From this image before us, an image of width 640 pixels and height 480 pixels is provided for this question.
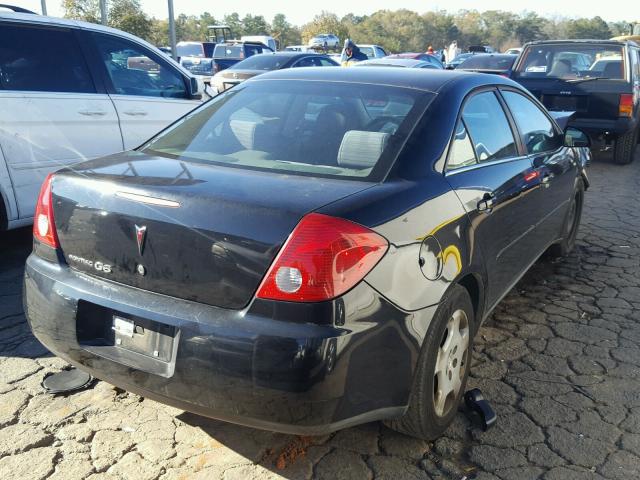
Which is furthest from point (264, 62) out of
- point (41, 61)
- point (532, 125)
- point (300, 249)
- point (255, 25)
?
point (255, 25)

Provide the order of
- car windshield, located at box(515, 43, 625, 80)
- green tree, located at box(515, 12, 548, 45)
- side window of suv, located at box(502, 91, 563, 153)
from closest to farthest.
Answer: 1. side window of suv, located at box(502, 91, 563, 153)
2. car windshield, located at box(515, 43, 625, 80)
3. green tree, located at box(515, 12, 548, 45)

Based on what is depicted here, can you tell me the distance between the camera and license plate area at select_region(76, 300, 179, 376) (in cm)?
229

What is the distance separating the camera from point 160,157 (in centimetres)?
298

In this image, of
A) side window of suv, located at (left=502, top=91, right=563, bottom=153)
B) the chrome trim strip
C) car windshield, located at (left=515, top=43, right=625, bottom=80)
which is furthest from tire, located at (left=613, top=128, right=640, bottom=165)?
the chrome trim strip

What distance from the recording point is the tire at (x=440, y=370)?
2.51m

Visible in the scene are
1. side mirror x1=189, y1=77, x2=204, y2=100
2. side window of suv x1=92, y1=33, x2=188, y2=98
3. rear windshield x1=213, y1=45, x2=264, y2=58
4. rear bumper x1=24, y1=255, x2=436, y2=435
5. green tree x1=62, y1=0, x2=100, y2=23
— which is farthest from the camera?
green tree x1=62, y1=0, x2=100, y2=23

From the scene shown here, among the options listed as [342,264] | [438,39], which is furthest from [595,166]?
[438,39]

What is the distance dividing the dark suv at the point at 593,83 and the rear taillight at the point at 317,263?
822 centimetres

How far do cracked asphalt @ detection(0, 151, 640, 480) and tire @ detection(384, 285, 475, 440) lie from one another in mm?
134

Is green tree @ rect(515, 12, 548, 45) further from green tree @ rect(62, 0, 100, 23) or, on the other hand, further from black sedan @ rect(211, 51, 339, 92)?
black sedan @ rect(211, 51, 339, 92)

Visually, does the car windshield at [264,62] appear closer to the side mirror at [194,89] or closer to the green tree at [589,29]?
the side mirror at [194,89]

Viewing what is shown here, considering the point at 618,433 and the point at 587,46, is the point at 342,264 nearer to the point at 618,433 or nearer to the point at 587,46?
the point at 618,433

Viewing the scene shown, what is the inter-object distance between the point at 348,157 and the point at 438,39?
9131 centimetres

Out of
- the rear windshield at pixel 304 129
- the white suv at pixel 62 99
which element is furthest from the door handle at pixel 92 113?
the rear windshield at pixel 304 129
